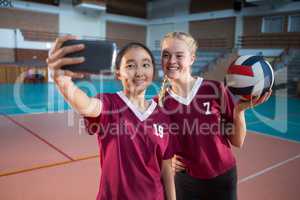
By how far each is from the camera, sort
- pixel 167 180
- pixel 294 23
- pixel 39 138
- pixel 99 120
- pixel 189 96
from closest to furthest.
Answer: pixel 99 120
pixel 167 180
pixel 189 96
pixel 39 138
pixel 294 23

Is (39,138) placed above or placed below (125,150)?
below

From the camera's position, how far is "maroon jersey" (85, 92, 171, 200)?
Result: 1.25 metres

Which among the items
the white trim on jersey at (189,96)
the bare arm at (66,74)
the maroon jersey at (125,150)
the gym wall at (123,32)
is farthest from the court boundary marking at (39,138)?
the gym wall at (123,32)

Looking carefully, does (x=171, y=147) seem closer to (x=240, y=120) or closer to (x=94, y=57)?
(x=240, y=120)

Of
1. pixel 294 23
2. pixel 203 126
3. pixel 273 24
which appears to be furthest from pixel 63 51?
pixel 273 24

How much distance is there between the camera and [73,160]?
356 cm

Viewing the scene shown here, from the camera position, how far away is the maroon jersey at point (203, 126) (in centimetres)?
156

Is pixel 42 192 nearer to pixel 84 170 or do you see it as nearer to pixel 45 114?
pixel 84 170

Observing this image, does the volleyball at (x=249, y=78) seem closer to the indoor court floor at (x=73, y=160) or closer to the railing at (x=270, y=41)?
the indoor court floor at (x=73, y=160)

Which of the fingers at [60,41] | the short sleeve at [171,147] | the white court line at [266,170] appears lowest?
the white court line at [266,170]

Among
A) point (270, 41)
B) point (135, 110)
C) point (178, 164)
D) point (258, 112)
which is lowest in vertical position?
point (258, 112)

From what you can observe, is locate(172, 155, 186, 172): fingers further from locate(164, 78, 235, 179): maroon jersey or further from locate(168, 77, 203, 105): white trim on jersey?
locate(168, 77, 203, 105): white trim on jersey

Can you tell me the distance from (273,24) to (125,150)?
16282mm

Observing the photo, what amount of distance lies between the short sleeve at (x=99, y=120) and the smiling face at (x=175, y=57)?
19.2 inches
